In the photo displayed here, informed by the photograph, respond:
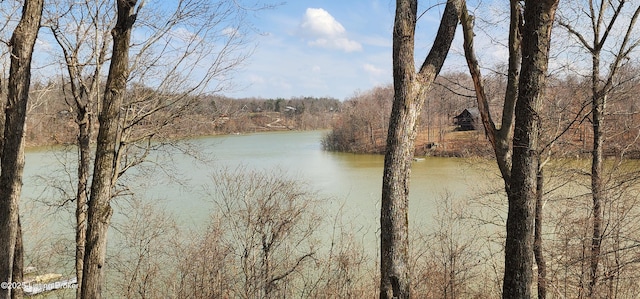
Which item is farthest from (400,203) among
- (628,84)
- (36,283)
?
(36,283)

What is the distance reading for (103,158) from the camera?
2943 mm

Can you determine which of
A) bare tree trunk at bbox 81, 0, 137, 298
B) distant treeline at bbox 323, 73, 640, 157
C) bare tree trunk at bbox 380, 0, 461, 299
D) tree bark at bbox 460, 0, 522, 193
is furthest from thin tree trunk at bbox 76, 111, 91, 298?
tree bark at bbox 460, 0, 522, 193

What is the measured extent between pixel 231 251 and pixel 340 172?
12911mm

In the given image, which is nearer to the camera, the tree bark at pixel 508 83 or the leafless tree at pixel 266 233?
the tree bark at pixel 508 83

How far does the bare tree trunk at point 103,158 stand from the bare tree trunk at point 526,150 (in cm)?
279

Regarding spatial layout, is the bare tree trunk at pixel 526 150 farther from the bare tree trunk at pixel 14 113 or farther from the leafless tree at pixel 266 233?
the leafless tree at pixel 266 233

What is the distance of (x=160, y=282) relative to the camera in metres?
7.40

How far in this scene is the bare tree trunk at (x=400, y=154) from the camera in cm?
274

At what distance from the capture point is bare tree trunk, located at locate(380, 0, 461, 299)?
2.74m

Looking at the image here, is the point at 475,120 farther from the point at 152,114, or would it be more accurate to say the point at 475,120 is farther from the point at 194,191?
the point at 152,114

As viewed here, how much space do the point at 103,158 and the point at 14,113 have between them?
2.91ft

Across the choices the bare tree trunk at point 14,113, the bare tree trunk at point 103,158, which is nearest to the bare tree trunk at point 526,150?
the bare tree trunk at point 103,158

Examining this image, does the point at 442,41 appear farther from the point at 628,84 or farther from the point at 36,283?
the point at 36,283

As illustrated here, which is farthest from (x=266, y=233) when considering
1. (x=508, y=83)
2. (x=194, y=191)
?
(x=194, y=191)
